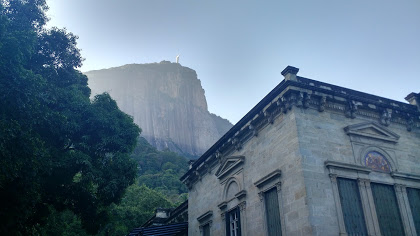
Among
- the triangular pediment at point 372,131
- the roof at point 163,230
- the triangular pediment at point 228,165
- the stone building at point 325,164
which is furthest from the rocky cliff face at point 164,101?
the triangular pediment at point 372,131

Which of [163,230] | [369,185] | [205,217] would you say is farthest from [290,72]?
[163,230]

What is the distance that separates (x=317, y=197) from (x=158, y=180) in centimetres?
5123

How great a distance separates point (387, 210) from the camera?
12.6 m

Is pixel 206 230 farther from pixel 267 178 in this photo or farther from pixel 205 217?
pixel 267 178

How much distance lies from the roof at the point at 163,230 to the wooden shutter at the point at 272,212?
7845 mm

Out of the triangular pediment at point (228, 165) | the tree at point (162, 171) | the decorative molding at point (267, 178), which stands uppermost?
the tree at point (162, 171)

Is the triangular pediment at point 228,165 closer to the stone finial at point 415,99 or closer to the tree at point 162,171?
the stone finial at point 415,99

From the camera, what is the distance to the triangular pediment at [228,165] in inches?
627

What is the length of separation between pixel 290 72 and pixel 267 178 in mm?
4083

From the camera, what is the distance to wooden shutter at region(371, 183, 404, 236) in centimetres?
1232

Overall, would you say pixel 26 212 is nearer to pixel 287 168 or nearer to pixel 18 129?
pixel 18 129

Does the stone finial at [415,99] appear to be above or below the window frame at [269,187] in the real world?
above

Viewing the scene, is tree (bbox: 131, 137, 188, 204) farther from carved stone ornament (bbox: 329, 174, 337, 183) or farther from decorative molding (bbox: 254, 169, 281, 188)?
carved stone ornament (bbox: 329, 174, 337, 183)

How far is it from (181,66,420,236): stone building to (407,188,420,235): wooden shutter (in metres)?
0.04
